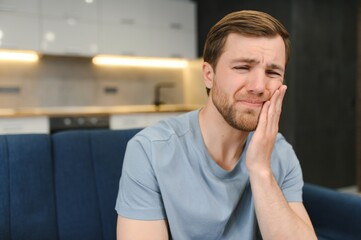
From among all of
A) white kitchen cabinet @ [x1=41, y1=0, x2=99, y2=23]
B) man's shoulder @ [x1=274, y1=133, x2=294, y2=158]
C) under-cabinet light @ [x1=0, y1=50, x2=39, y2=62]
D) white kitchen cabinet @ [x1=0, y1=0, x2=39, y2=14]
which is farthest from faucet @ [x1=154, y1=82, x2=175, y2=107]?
man's shoulder @ [x1=274, y1=133, x2=294, y2=158]

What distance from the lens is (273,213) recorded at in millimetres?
1034

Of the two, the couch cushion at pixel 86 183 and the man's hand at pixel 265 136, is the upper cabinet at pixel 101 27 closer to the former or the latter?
the couch cushion at pixel 86 183

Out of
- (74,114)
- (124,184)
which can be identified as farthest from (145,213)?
(74,114)

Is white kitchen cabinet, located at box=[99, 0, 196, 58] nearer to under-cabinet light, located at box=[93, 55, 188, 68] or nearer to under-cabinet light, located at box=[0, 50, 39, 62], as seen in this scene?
under-cabinet light, located at box=[93, 55, 188, 68]

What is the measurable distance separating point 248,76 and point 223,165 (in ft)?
→ 0.98

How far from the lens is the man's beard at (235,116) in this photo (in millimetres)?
1072

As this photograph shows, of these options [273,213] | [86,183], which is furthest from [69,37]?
[273,213]

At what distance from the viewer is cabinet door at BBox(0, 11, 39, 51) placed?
372 cm

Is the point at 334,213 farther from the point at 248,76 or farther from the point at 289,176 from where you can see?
the point at 248,76

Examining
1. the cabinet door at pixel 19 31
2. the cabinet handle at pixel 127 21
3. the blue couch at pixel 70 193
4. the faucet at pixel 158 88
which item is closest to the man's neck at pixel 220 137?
the blue couch at pixel 70 193

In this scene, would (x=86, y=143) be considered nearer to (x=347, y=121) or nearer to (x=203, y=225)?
(x=203, y=225)

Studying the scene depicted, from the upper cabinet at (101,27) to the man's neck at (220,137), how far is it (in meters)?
3.28

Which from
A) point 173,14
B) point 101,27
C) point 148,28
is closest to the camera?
point 101,27

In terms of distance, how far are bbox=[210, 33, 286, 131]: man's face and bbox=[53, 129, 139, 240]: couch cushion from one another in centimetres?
61
